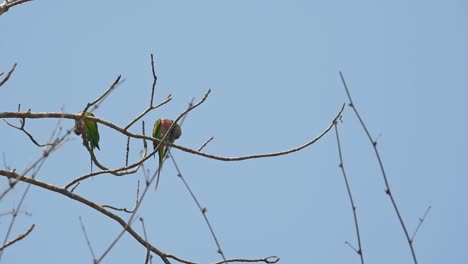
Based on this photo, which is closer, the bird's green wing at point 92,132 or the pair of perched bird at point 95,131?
the pair of perched bird at point 95,131

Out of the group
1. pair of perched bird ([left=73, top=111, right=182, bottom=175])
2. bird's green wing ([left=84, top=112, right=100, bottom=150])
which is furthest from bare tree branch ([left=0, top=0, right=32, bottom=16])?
bird's green wing ([left=84, top=112, right=100, bottom=150])

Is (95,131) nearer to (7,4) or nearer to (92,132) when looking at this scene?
(92,132)

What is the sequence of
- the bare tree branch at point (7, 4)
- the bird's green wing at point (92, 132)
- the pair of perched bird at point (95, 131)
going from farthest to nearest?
the bird's green wing at point (92, 132)
the pair of perched bird at point (95, 131)
the bare tree branch at point (7, 4)

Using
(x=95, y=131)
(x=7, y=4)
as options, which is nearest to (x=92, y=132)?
(x=95, y=131)

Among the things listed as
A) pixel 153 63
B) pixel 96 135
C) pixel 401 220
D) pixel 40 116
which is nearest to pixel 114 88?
pixel 153 63

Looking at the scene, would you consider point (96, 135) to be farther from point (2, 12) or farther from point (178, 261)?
point (178, 261)

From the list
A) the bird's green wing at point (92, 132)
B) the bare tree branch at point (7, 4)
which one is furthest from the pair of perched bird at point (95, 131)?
the bare tree branch at point (7, 4)

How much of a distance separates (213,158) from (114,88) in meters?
0.90

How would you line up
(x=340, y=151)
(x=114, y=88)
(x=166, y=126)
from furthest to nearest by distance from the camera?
1. (x=166, y=126)
2. (x=114, y=88)
3. (x=340, y=151)

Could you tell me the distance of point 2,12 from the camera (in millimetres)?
4570

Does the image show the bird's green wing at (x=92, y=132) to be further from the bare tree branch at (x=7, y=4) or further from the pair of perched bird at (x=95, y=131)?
the bare tree branch at (x=7, y=4)

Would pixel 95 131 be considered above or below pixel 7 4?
above

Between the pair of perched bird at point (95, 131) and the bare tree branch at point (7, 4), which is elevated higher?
the pair of perched bird at point (95, 131)

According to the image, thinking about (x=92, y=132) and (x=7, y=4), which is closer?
(x=7, y=4)
